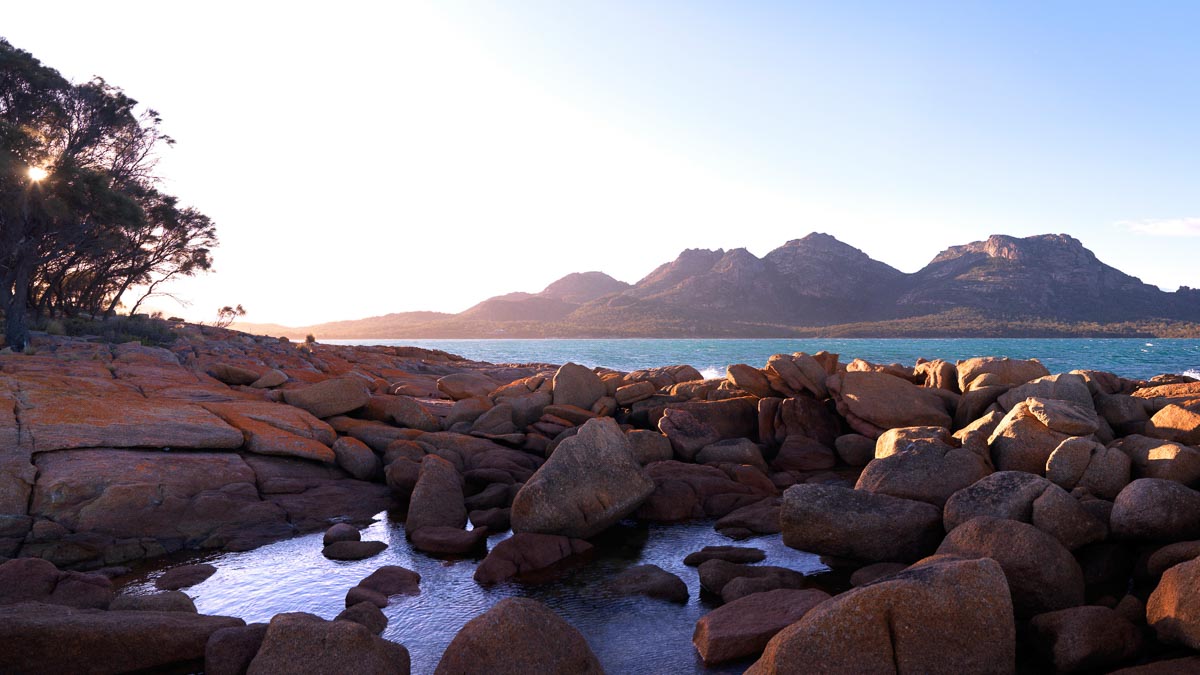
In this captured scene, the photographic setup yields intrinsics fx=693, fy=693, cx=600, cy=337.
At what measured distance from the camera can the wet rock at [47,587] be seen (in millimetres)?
8125

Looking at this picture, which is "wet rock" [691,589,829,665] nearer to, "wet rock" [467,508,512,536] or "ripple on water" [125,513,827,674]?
"ripple on water" [125,513,827,674]

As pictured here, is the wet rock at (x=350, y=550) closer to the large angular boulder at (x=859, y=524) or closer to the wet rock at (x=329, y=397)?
the large angular boulder at (x=859, y=524)

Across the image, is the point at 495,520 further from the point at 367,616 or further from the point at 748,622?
the point at 748,622

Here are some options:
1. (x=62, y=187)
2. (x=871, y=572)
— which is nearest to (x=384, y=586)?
(x=871, y=572)

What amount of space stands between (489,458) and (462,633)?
8.91 metres

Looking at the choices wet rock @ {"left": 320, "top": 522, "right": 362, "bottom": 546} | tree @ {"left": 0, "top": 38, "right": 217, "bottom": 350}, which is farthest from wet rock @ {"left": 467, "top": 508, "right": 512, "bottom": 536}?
tree @ {"left": 0, "top": 38, "right": 217, "bottom": 350}

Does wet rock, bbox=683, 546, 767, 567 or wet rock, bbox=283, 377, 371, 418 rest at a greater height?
wet rock, bbox=283, 377, 371, 418

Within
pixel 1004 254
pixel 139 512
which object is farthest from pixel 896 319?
pixel 139 512

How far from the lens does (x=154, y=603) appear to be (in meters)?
7.99

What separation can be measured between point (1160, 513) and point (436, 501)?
1046 cm

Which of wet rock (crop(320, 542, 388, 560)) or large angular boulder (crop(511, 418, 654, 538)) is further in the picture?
large angular boulder (crop(511, 418, 654, 538))

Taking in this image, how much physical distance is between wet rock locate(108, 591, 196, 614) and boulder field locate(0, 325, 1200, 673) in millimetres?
31

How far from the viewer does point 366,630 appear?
6.79 metres

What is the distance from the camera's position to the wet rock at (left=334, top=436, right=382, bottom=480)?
48.1 feet
